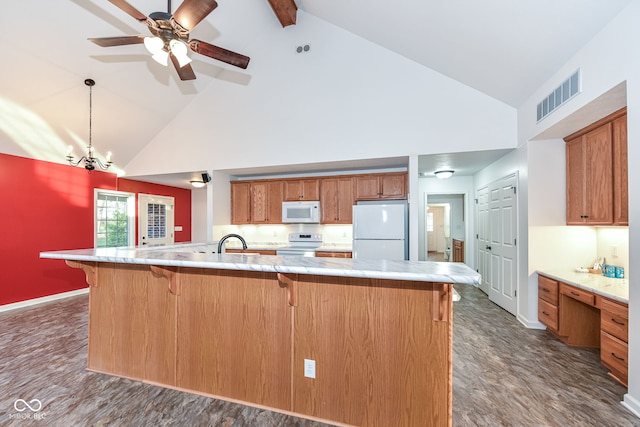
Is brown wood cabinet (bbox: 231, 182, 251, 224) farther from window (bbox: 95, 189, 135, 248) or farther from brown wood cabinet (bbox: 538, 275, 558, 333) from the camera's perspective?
brown wood cabinet (bbox: 538, 275, 558, 333)

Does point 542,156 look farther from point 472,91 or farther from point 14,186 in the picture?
point 14,186

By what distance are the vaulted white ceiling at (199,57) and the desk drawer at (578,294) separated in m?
2.15

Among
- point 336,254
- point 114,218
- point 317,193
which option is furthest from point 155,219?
point 336,254

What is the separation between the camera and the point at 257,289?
192cm

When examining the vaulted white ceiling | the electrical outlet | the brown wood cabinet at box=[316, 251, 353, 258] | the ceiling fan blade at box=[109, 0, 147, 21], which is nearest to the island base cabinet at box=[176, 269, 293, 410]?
the electrical outlet

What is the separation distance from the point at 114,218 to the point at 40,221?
1.25 metres

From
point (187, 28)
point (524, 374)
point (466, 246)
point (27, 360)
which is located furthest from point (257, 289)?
point (466, 246)

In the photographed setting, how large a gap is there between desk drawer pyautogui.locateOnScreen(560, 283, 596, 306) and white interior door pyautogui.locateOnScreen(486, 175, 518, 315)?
0.81 meters

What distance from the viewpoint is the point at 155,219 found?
6.44m

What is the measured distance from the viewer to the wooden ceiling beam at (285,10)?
12.4 feet

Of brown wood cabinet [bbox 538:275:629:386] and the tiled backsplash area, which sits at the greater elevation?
the tiled backsplash area

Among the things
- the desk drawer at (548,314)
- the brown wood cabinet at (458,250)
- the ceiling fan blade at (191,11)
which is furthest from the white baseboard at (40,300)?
the brown wood cabinet at (458,250)

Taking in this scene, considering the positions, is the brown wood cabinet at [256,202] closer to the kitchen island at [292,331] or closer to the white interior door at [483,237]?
the kitchen island at [292,331]

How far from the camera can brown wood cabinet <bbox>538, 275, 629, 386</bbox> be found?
2.19 meters
